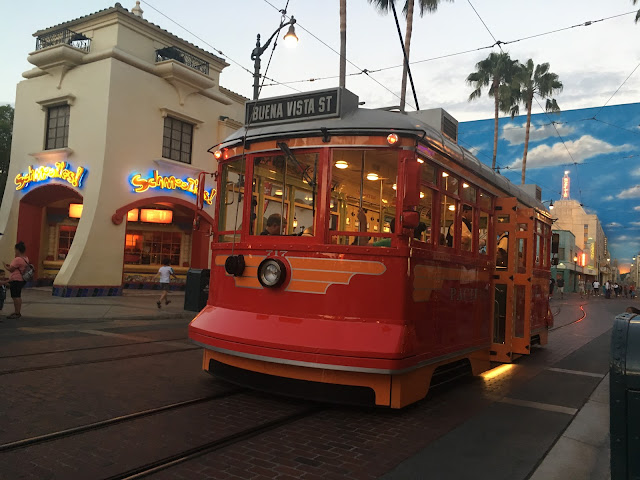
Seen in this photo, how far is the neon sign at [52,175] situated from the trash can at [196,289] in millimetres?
10545

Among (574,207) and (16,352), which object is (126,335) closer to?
(16,352)

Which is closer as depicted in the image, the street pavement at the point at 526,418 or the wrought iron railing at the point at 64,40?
the street pavement at the point at 526,418

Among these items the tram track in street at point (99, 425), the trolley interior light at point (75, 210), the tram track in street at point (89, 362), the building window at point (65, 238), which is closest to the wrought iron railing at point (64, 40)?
the trolley interior light at point (75, 210)

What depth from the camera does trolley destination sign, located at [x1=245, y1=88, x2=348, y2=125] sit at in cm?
566

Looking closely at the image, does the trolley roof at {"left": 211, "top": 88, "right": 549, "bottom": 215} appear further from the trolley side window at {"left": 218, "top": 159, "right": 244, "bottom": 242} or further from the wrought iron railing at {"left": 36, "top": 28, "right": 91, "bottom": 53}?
the wrought iron railing at {"left": 36, "top": 28, "right": 91, "bottom": 53}

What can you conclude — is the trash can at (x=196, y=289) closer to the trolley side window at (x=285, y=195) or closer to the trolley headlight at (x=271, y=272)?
the trolley side window at (x=285, y=195)

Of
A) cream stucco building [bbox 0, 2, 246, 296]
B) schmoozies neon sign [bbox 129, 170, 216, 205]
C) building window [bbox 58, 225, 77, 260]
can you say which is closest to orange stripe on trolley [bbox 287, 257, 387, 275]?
cream stucco building [bbox 0, 2, 246, 296]

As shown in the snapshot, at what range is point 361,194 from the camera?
17.7ft

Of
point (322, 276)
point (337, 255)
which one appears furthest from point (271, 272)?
point (337, 255)

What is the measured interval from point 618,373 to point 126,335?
963 cm

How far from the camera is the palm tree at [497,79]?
3284 cm

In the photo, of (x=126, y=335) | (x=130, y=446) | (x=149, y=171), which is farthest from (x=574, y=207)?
(x=130, y=446)

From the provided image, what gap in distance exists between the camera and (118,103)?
60.5ft

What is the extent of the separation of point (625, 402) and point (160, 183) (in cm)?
1918
